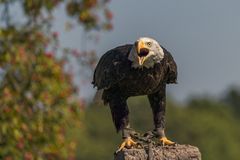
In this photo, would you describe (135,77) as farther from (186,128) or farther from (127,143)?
(186,128)

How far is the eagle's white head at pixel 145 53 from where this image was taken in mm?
12008

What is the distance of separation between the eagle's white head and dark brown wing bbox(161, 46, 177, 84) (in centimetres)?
32

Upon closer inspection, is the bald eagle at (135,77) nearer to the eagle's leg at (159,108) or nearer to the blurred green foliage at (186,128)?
the eagle's leg at (159,108)

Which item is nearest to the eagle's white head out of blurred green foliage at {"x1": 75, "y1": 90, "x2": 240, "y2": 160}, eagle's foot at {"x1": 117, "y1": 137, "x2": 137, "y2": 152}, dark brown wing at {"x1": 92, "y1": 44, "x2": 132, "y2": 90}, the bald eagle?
the bald eagle

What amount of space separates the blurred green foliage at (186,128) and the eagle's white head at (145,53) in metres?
62.7

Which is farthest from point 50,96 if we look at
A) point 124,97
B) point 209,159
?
point 209,159

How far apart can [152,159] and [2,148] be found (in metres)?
7.82

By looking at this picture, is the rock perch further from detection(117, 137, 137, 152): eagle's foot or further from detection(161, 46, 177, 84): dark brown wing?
detection(161, 46, 177, 84): dark brown wing

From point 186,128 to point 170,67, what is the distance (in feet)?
248

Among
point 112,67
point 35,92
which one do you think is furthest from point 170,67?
point 35,92

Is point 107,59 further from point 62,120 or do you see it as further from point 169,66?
point 62,120

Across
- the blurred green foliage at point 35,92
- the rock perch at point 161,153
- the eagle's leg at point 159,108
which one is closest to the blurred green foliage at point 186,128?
the blurred green foliage at point 35,92

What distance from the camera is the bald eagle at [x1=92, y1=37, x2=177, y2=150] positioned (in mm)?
12148

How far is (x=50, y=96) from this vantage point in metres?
20.3
